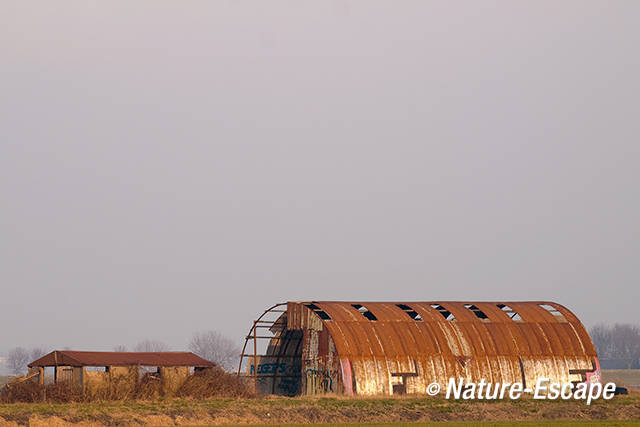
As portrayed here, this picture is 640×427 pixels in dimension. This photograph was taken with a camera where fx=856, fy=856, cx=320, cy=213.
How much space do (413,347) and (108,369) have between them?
18595 mm

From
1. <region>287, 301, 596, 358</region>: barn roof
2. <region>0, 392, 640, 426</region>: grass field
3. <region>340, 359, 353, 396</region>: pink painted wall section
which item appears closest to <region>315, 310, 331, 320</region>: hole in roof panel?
<region>287, 301, 596, 358</region>: barn roof

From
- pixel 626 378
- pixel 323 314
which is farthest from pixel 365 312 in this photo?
pixel 626 378

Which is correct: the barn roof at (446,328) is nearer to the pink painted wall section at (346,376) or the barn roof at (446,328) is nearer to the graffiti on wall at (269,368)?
the pink painted wall section at (346,376)

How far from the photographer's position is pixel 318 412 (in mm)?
40719

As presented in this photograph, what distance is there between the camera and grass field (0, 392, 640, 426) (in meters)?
37.7

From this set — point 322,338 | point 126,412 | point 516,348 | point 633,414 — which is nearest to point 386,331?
point 322,338

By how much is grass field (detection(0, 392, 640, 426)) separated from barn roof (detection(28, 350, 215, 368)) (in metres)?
4.02

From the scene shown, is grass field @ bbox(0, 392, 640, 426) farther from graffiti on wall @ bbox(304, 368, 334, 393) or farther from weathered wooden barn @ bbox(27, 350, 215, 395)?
graffiti on wall @ bbox(304, 368, 334, 393)

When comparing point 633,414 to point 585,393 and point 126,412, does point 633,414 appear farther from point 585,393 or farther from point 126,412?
point 126,412

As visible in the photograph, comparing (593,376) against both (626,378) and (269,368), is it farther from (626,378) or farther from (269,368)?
(626,378)

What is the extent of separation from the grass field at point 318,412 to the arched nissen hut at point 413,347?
5.24 m

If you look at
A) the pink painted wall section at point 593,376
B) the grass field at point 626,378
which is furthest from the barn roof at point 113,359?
the grass field at point 626,378

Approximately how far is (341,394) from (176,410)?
1295cm

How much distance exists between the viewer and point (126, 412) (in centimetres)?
3906
